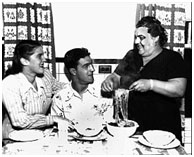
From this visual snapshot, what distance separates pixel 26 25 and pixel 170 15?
79 centimetres

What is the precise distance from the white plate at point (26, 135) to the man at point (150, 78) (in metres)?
0.42

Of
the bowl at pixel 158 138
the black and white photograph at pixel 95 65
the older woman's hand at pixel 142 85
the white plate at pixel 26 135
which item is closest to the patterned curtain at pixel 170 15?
the black and white photograph at pixel 95 65

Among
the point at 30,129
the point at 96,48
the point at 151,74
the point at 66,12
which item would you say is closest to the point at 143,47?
the point at 151,74

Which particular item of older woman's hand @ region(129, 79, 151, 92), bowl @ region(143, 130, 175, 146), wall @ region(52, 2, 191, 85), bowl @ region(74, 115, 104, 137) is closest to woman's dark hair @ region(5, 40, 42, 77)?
wall @ region(52, 2, 191, 85)

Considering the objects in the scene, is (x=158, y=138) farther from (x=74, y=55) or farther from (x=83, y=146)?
(x=74, y=55)

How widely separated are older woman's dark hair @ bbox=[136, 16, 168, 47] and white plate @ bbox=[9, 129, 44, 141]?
0.77 meters

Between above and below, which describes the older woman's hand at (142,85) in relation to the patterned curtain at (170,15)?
below

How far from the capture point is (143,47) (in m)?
1.50

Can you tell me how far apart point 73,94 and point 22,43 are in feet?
1.28

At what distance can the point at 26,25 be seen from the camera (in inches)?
57.8

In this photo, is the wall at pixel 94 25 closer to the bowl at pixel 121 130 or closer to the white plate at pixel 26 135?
the bowl at pixel 121 130

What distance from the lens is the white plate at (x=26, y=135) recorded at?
4.34 feet

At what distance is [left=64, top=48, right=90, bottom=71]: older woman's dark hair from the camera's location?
1.48 meters

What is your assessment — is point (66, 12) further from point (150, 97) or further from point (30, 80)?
point (150, 97)
